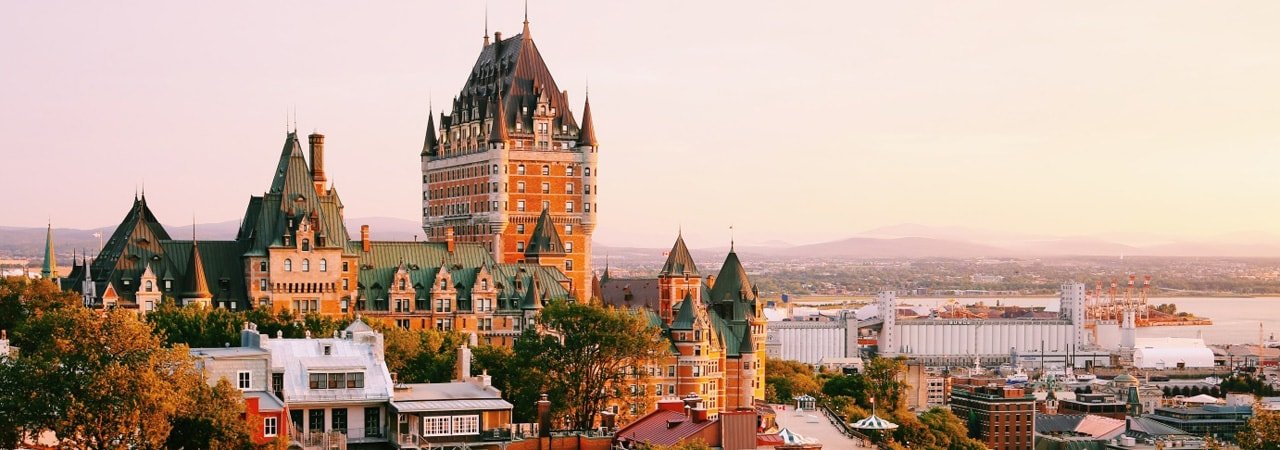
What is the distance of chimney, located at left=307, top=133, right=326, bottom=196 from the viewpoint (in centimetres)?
14912

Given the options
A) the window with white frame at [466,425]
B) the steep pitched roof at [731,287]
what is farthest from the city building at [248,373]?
the steep pitched roof at [731,287]

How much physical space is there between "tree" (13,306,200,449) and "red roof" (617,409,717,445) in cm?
2171

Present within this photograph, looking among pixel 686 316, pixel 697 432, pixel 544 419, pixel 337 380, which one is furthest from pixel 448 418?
pixel 686 316

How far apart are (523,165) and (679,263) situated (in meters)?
28.6

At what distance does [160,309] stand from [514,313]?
3130 centimetres

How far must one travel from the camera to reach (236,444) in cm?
6450

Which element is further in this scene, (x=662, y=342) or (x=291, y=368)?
(x=662, y=342)

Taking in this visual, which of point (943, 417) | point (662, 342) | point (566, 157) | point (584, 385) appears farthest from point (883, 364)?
point (584, 385)

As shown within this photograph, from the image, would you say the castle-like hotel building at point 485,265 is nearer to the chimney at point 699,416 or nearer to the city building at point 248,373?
the chimney at point 699,416

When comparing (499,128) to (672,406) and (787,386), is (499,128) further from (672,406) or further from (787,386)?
(672,406)

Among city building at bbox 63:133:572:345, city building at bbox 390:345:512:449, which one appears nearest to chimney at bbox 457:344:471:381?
city building at bbox 390:345:512:449

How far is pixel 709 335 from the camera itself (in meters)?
133

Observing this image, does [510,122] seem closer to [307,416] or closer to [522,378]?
[522,378]

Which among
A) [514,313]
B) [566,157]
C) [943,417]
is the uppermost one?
[566,157]
